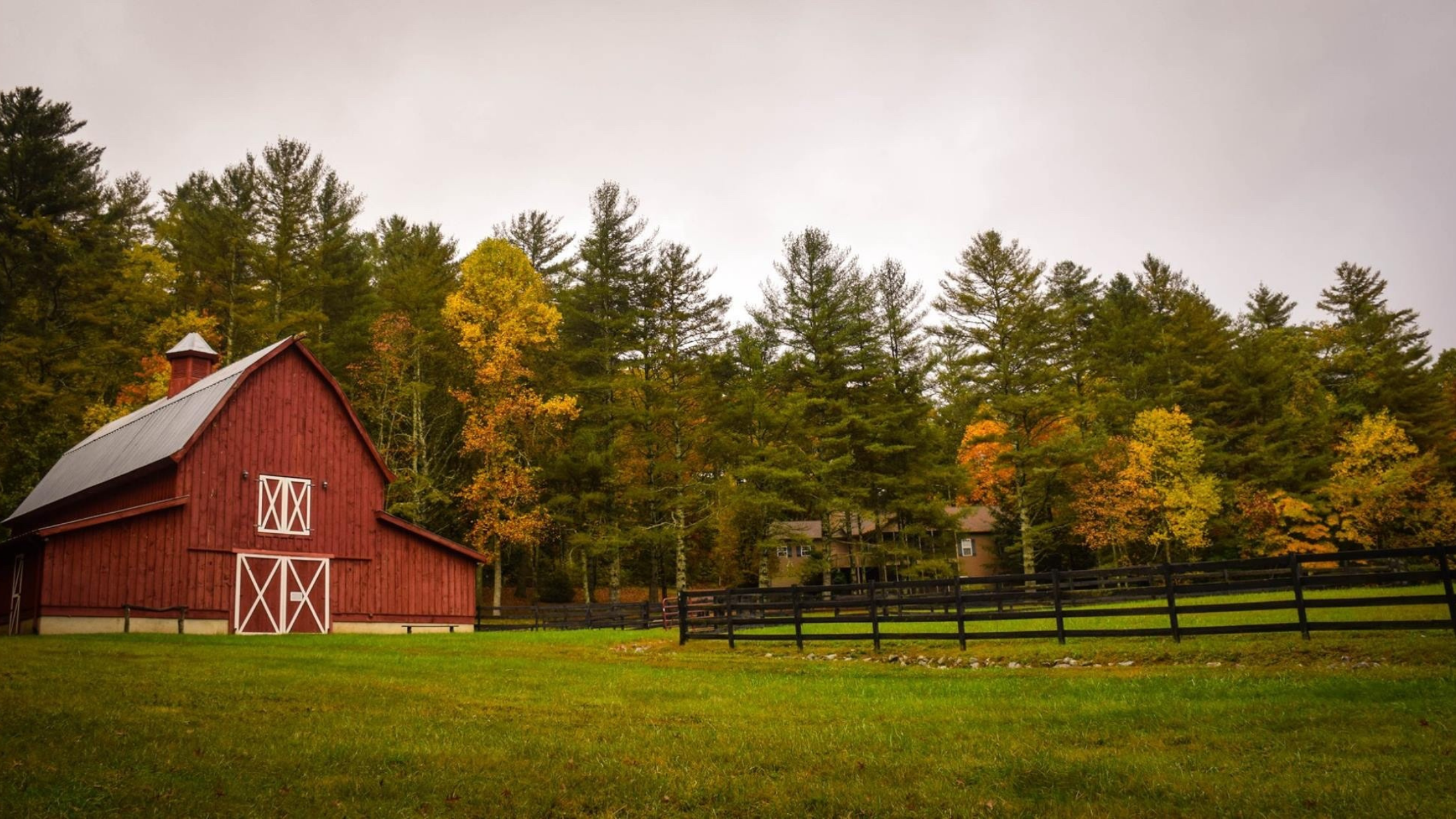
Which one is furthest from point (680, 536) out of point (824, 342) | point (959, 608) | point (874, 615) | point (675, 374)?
point (959, 608)

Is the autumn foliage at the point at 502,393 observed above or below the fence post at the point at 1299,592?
above

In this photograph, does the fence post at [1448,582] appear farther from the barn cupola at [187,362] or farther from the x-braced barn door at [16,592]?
the barn cupola at [187,362]

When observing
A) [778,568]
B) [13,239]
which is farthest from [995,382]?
[13,239]

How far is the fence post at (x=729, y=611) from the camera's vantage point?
68.4ft

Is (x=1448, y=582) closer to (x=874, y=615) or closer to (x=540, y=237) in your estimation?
(x=874, y=615)

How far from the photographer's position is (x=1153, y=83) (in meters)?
25.1

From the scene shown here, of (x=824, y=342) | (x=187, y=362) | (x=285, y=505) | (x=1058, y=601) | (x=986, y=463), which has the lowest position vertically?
(x=1058, y=601)

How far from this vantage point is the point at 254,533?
27328mm

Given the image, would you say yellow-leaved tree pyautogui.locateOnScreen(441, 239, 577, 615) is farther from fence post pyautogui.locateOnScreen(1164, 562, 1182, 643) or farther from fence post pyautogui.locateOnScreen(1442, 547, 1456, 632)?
fence post pyautogui.locateOnScreen(1442, 547, 1456, 632)

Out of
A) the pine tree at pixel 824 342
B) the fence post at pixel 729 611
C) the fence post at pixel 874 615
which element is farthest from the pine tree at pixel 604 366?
the fence post at pixel 874 615

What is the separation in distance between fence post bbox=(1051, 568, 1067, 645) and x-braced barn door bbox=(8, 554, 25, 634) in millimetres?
27676

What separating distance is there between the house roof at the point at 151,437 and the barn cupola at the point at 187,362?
0.17m

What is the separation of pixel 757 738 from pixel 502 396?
32.5 metres

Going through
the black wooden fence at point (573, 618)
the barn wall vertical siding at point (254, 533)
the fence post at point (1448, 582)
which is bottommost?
the black wooden fence at point (573, 618)
